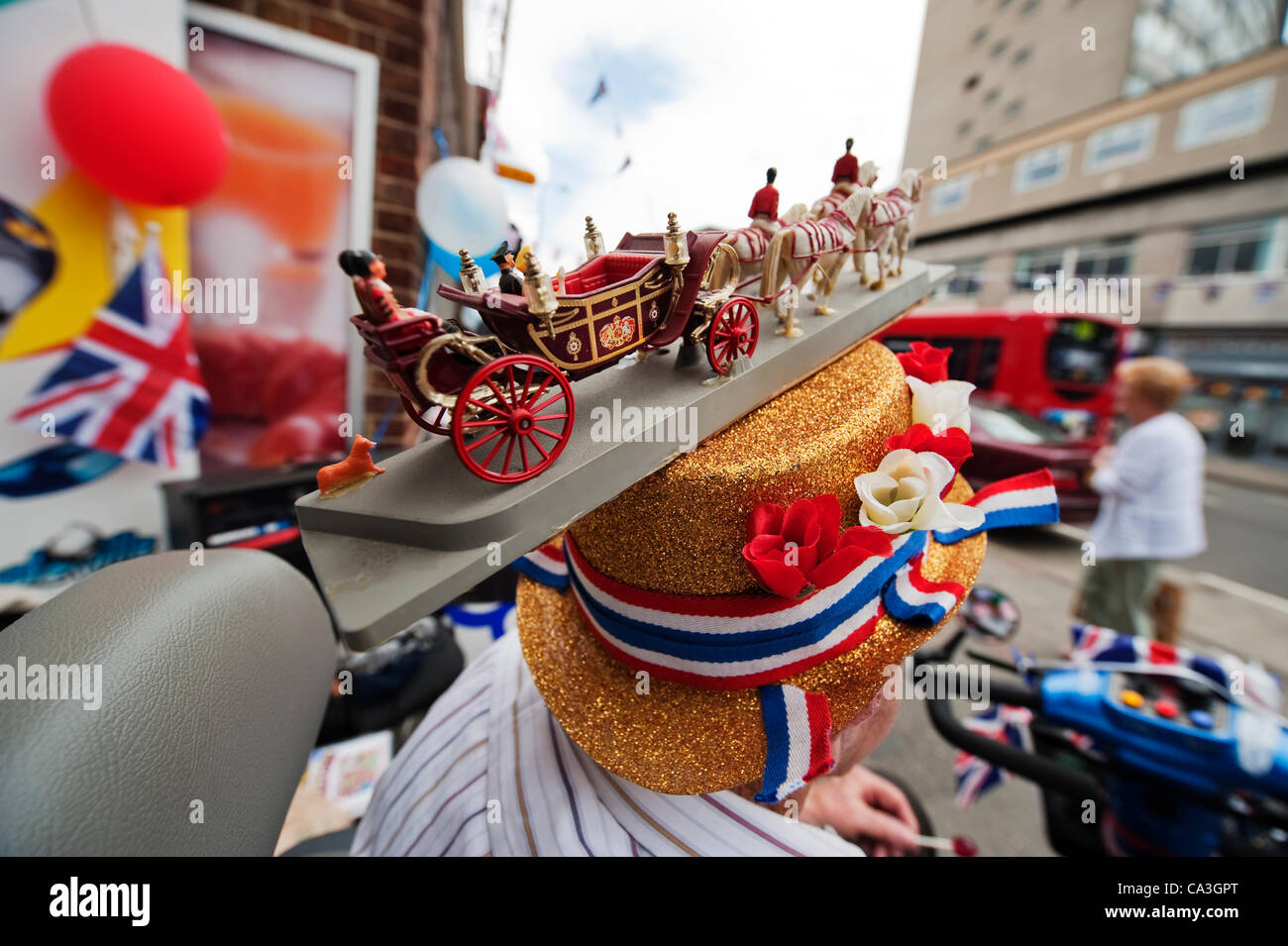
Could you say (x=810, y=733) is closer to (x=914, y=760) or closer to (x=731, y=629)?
(x=731, y=629)

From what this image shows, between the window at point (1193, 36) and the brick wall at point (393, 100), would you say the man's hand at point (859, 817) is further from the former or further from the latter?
the window at point (1193, 36)

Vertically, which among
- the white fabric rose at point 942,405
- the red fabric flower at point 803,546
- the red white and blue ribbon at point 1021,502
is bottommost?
the red fabric flower at point 803,546

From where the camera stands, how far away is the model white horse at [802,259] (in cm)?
110

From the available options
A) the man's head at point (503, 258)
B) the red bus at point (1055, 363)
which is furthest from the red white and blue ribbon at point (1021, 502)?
the red bus at point (1055, 363)

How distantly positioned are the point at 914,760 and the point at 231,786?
128 inches

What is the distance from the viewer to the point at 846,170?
1304 millimetres

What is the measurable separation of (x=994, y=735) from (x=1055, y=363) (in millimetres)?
7615

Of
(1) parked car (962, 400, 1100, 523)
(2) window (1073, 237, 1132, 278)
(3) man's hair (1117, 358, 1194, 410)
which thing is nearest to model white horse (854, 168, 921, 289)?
(3) man's hair (1117, 358, 1194, 410)

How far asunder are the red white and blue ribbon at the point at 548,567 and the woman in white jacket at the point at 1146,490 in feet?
13.2

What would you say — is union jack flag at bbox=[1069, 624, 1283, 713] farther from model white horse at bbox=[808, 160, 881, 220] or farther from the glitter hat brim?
model white horse at bbox=[808, 160, 881, 220]

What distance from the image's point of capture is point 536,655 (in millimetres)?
1172

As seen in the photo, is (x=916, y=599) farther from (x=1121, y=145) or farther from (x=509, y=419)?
(x=1121, y=145)
